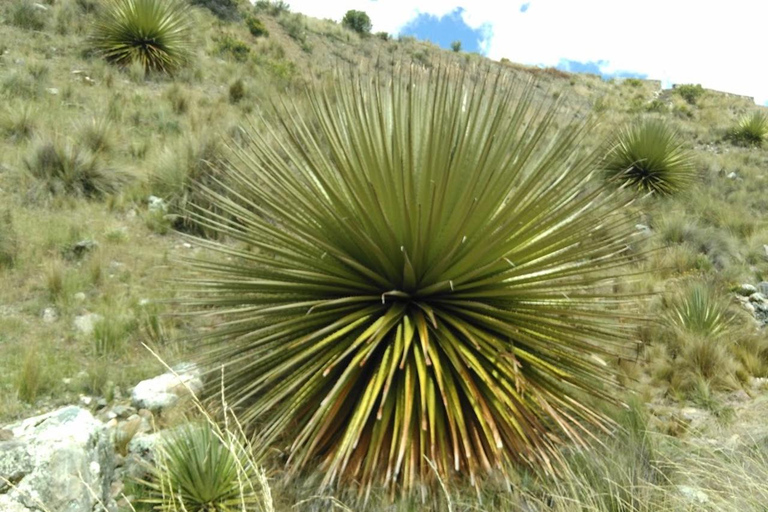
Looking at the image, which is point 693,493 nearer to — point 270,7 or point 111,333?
point 111,333

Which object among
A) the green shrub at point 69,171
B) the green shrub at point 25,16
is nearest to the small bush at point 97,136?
the green shrub at point 69,171

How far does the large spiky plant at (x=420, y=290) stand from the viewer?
3102 millimetres

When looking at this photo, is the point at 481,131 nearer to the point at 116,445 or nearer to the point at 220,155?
the point at 116,445

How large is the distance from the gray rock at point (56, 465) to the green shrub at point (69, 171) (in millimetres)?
4709

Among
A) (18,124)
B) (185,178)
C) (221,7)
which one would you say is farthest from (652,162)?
(221,7)

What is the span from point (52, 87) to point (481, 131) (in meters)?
9.78

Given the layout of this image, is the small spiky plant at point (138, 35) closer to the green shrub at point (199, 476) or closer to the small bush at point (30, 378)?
the small bush at point (30, 378)

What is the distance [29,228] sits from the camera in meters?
5.91

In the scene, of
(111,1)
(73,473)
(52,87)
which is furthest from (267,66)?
(73,473)

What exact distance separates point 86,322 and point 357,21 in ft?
91.4

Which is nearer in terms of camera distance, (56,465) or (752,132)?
(56,465)

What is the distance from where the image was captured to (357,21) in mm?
29406

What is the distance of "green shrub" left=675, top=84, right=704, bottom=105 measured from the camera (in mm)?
29133

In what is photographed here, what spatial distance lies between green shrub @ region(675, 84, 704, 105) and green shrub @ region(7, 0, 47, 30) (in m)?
28.3
